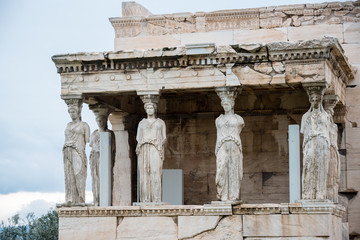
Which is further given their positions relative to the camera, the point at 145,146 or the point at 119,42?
the point at 119,42

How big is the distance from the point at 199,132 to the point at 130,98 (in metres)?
1.48

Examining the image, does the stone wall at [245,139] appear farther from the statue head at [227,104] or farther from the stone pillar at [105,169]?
the statue head at [227,104]

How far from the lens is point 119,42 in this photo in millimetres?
19734

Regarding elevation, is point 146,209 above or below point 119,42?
below

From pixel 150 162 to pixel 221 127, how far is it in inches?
51.0

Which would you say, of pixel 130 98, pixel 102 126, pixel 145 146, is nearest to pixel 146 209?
pixel 145 146

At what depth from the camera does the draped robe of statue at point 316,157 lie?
52.0ft

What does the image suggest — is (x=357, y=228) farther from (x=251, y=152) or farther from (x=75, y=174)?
(x=75, y=174)

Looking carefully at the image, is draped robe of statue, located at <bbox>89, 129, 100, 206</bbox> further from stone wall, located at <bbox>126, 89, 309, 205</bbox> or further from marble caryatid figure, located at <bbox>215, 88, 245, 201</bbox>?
marble caryatid figure, located at <bbox>215, 88, 245, 201</bbox>

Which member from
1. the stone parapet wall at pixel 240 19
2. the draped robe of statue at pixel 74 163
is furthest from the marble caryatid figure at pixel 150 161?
the stone parapet wall at pixel 240 19

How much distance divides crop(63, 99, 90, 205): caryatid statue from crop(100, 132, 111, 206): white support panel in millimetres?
430

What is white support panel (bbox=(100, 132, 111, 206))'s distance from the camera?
1716cm

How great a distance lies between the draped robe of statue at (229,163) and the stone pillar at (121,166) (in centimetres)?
358

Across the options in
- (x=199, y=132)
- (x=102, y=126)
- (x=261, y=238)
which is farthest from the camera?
(x=199, y=132)
